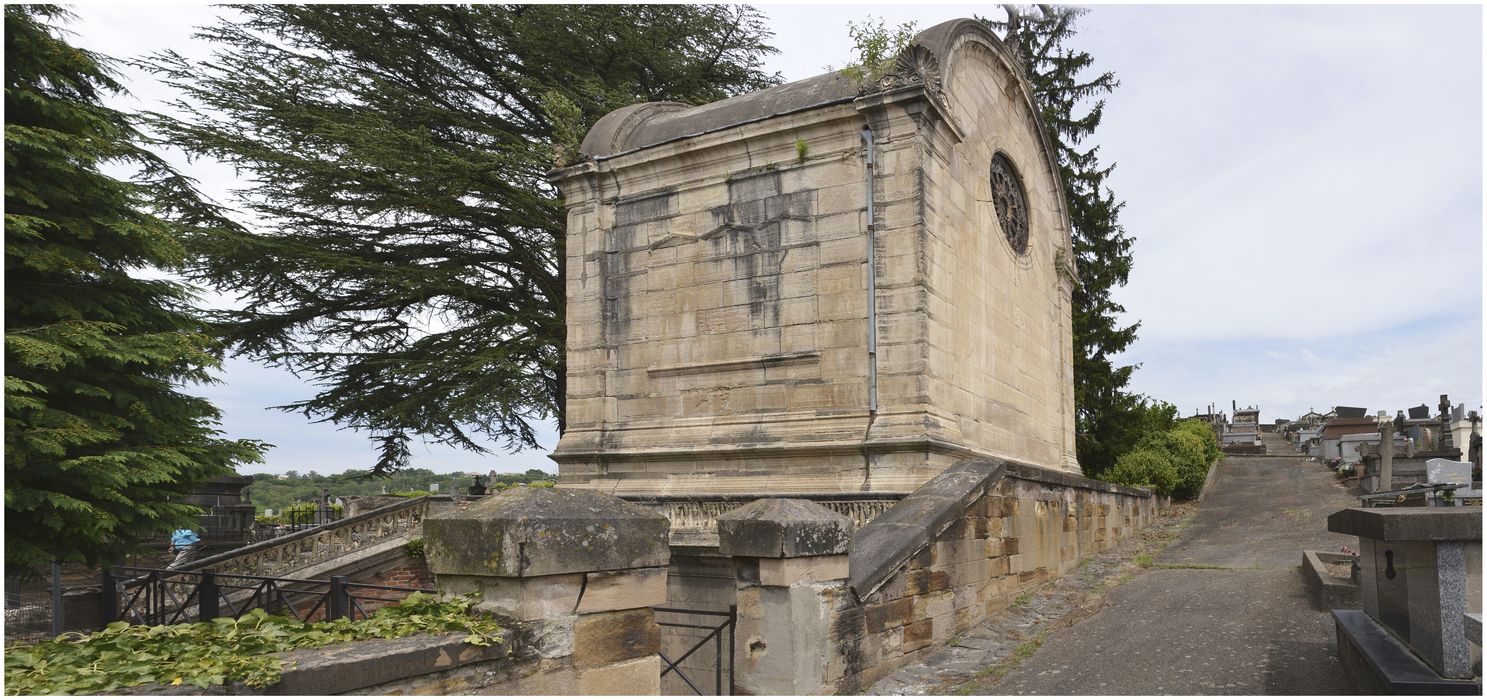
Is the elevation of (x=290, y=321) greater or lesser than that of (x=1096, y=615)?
greater

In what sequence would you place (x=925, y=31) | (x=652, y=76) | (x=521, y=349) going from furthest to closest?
1. (x=652, y=76)
2. (x=521, y=349)
3. (x=925, y=31)

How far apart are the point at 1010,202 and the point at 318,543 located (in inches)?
497

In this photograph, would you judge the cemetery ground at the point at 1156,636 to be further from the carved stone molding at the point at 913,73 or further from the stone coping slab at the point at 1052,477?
the carved stone molding at the point at 913,73

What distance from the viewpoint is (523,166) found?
1944 centimetres

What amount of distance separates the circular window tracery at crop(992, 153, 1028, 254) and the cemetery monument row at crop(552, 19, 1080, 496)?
0.30 ft

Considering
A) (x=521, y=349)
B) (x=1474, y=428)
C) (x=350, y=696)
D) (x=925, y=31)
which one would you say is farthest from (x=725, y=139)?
(x=1474, y=428)

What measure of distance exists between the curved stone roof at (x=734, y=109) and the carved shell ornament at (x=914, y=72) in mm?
90

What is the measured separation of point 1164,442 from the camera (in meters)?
22.8

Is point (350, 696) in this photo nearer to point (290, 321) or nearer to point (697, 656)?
point (697, 656)

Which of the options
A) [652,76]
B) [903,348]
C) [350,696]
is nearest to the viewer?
[350,696]

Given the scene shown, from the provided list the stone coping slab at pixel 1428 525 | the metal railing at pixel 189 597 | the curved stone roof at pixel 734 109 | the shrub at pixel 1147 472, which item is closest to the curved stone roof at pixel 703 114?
the curved stone roof at pixel 734 109

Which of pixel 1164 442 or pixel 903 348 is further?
pixel 1164 442

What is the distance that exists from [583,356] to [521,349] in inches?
225

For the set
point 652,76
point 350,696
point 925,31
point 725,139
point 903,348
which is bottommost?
point 350,696
